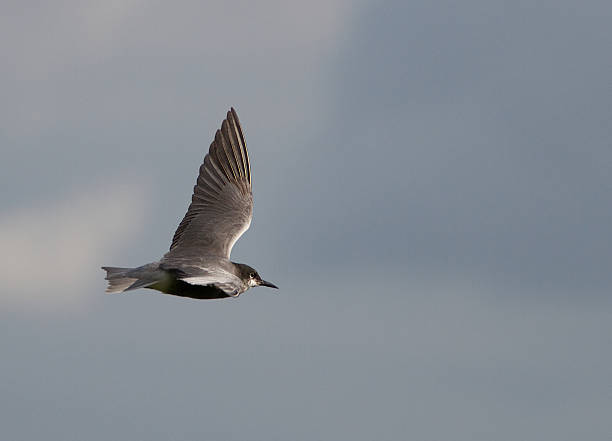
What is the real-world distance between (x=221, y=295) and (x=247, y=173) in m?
6.95

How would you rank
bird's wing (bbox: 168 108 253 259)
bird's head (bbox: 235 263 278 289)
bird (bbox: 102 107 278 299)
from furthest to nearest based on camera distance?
bird's wing (bbox: 168 108 253 259)
bird's head (bbox: 235 263 278 289)
bird (bbox: 102 107 278 299)

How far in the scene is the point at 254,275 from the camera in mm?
25656

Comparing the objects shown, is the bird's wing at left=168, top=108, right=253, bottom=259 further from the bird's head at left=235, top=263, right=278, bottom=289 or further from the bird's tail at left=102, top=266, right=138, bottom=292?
the bird's tail at left=102, top=266, right=138, bottom=292

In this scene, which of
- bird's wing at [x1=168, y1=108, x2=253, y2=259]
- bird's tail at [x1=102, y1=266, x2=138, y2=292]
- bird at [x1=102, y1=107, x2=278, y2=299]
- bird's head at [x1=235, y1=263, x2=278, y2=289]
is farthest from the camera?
bird's wing at [x1=168, y1=108, x2=253, y2=259]

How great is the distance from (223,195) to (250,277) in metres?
3.23

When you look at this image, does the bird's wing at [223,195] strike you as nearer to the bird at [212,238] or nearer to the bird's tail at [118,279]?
the bird at [212,238]

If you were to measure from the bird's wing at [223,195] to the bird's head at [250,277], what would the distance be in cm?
92

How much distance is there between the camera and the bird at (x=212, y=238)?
861 inches

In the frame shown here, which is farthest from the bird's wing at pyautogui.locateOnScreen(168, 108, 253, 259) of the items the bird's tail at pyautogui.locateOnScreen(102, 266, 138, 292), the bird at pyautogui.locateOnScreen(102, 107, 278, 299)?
the bird's tail at pyautogui.locateOnScreen(102, 266, 138, 292)

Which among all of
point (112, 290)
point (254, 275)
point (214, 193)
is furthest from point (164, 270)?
point (214, 193)

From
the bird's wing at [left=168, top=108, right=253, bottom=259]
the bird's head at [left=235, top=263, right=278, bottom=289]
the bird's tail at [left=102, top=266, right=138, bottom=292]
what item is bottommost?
the bird's tail at [left=102, top=266, right=138, bottom=292]

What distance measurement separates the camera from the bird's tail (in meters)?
21.6

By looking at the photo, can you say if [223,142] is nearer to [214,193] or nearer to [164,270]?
[214,193]

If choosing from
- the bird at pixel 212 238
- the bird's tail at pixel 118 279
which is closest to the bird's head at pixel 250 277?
the bird at pixel 212 238
